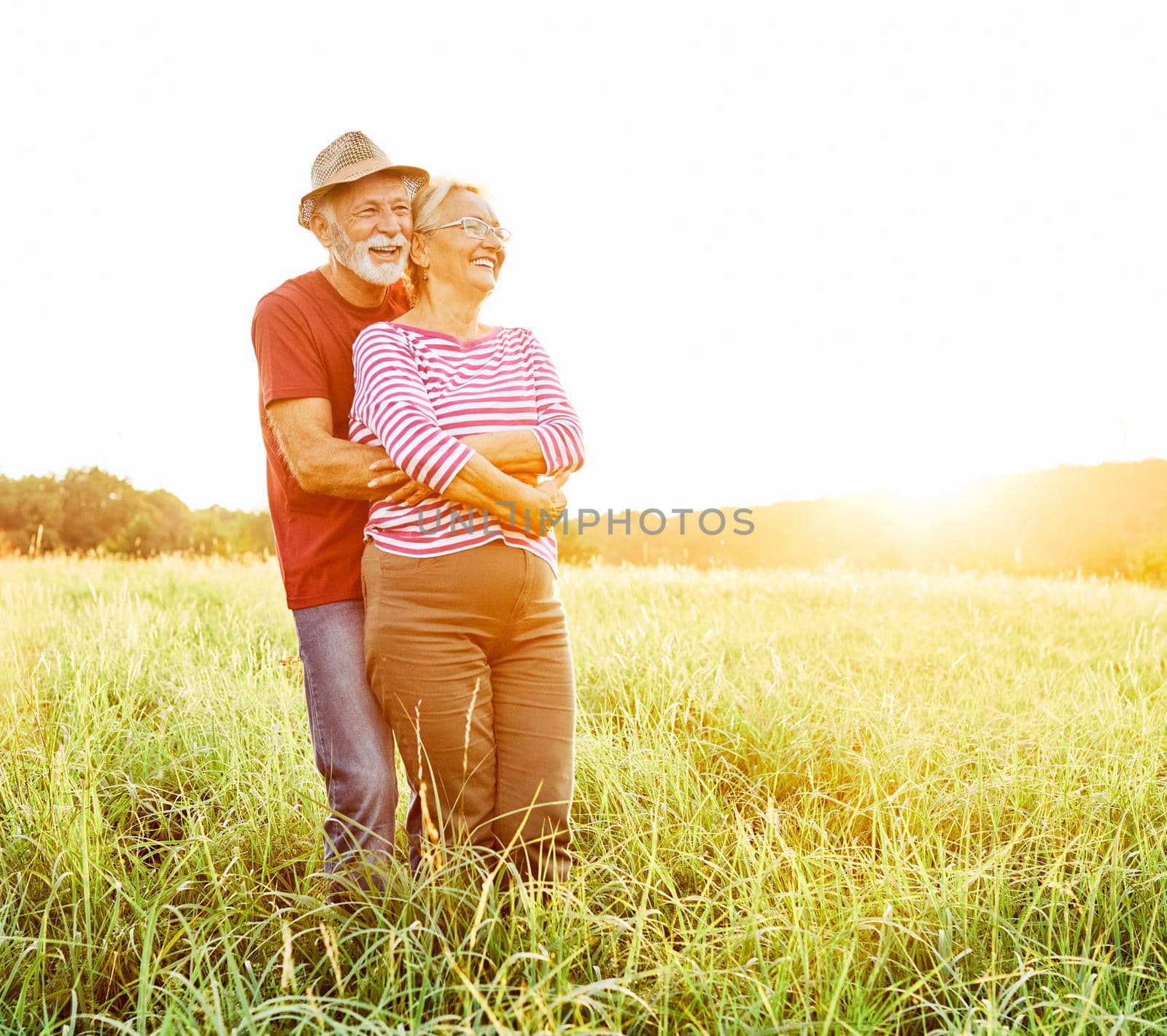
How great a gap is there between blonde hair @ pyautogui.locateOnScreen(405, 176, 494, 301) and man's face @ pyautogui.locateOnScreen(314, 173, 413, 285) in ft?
0.16

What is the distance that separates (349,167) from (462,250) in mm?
497

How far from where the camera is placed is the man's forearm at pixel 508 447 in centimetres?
231

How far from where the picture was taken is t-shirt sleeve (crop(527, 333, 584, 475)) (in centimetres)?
238

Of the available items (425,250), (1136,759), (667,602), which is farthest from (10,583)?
(1136,759)

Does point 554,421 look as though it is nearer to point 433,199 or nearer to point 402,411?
point 402,411

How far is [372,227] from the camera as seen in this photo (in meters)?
2.58

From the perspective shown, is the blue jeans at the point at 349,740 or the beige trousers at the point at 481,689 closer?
the beige trousers at the point at 481,689

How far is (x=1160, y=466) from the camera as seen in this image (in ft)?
106

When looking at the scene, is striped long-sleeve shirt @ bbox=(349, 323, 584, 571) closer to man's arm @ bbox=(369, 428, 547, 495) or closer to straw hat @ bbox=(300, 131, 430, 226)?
man's arm @ bbox=(369, 428, 547, 495)

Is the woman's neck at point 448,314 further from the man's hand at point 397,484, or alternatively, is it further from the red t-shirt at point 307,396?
the man's hand at point 397,484

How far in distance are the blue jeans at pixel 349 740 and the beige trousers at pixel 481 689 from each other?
0.32ft

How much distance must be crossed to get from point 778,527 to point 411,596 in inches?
1378

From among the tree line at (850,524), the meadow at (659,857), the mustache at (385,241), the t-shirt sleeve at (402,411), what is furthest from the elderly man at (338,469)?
the tree line at (850,524)

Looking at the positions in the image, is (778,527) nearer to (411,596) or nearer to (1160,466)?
(1160,466)
